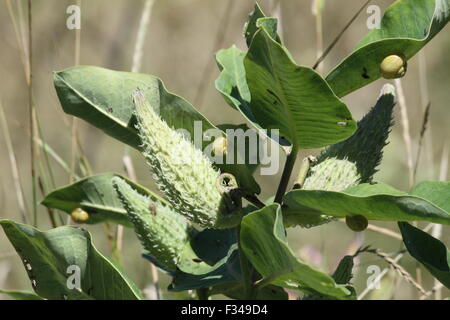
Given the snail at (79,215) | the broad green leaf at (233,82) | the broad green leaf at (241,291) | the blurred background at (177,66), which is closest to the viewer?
the broad green leaf at (233,82)

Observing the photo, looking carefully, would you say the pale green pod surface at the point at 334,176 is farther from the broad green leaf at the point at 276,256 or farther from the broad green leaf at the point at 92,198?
the broad green leaf at the point at 92,198

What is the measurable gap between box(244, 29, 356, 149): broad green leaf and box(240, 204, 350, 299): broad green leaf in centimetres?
15

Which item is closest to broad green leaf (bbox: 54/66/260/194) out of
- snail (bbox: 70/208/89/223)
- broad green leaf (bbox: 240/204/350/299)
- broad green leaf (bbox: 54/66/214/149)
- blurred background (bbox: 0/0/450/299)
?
broad green leaf (bbox: 54/66/214/149)

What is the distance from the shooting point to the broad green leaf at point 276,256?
Answer: 858 mm

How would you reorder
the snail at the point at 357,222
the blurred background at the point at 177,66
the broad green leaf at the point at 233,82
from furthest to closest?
the blurred background at the point at 177,66
the broad green leaf at the point at 233,82
the snail at the point at 357,222

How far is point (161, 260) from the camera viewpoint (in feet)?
3.74

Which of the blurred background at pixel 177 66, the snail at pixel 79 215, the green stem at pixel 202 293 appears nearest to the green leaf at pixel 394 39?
the green stem at pixel 202 293

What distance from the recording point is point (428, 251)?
105 cm

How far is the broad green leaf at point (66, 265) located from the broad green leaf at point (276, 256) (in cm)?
20

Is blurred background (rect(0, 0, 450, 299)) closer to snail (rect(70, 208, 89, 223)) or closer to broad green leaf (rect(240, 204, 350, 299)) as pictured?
snail (rect(70, 208, 89, 223))

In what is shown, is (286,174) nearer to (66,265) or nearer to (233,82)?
(233,82)

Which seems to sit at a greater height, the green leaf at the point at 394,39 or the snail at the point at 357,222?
the green leaf at the point at 394,39

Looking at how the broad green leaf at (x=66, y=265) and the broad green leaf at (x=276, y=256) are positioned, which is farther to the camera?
the broad green leaf at (x=66, y=265)
